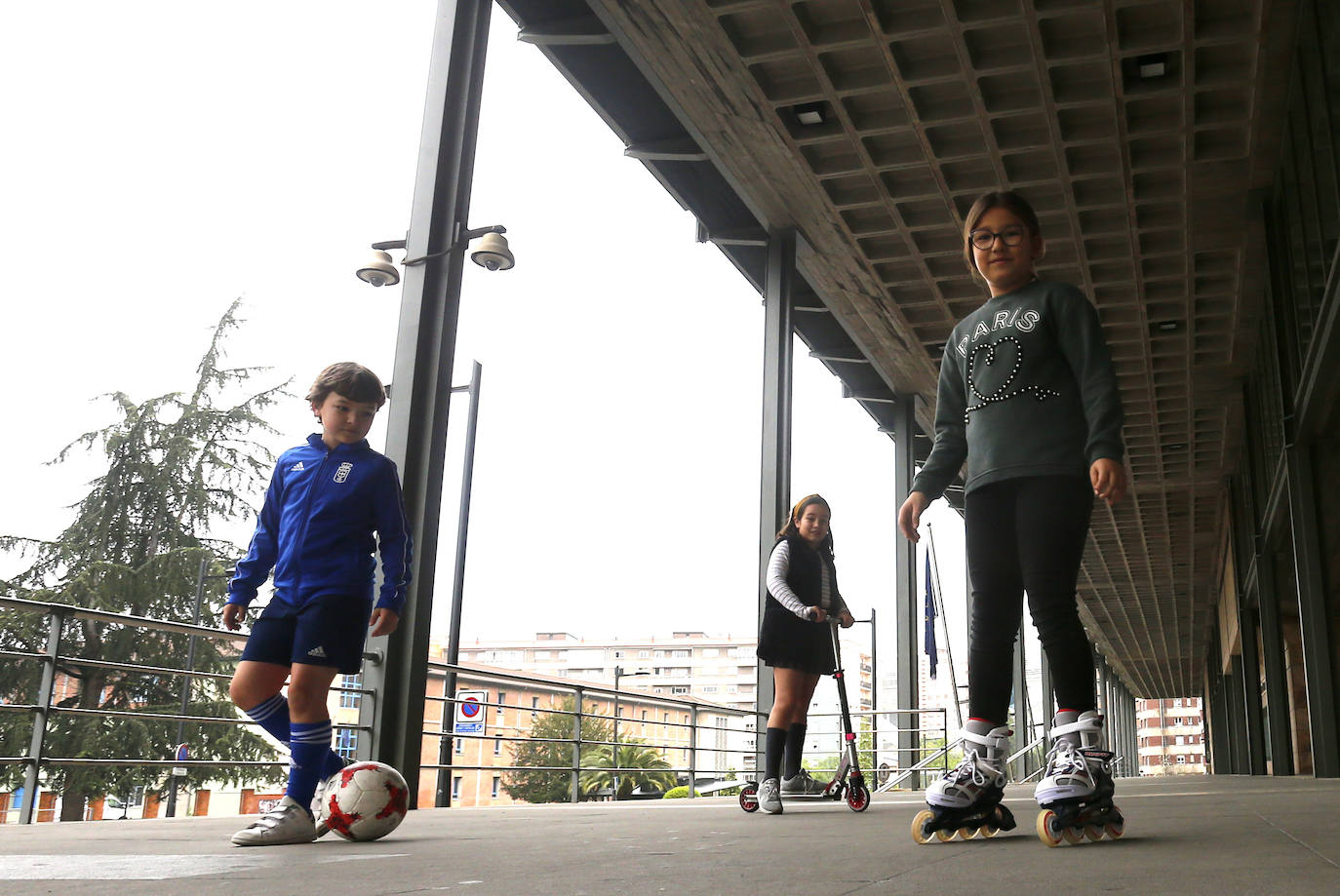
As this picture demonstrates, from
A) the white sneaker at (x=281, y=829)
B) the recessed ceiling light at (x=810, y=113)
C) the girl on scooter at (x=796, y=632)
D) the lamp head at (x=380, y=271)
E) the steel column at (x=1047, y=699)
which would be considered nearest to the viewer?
the steel column at (x=1047, y=699)

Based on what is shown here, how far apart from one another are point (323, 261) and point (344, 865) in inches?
998

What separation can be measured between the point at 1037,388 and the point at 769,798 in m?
2.31

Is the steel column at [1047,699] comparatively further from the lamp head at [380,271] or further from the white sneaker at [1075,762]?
the lamp head at [380,271]

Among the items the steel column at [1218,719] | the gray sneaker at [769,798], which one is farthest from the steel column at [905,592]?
the steel column at [1218,719]

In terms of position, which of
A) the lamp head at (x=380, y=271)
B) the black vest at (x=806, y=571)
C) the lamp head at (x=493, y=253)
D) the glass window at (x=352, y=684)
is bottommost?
the glass window at (x=352, y=684)

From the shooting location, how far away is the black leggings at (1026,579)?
85.7 inches

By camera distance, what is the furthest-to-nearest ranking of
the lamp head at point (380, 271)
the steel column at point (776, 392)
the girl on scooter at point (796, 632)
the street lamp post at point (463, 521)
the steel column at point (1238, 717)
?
the steel column at point (1238, 717)
the street lamp post at point (463, 521)
the steel column at point (776, 392)
the lamp head at point (380, 271)
the girl on scooter at point (796, 632)

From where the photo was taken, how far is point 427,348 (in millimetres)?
5367

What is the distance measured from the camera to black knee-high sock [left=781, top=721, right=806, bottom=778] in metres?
4.39

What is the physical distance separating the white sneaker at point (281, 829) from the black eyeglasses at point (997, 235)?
77.7 inches

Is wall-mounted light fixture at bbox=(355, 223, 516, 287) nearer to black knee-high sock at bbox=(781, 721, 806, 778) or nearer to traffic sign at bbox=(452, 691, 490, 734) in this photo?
traffic sign at bbox=(452, 691, 490, 734)

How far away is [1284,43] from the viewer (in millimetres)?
6055

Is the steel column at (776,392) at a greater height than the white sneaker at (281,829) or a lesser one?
greater

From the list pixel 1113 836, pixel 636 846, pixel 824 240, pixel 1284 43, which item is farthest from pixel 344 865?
pixel 824 240
